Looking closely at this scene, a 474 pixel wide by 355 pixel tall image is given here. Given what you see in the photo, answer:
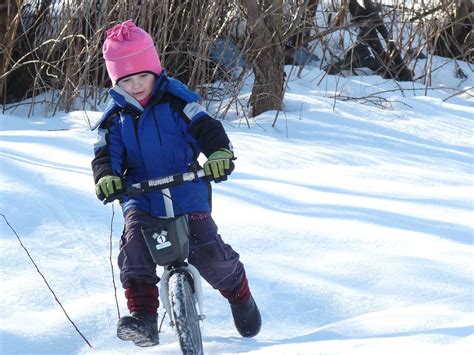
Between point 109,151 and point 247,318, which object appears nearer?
point 109,151

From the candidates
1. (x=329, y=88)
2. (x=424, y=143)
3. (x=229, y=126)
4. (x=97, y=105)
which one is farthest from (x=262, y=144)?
(x=329, y=88)

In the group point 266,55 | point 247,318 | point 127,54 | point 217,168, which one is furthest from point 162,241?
point 266,55

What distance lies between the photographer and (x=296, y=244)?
440 cm

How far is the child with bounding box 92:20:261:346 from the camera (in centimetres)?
325

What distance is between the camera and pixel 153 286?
3.31 m

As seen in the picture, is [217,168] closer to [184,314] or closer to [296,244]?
[184,314]

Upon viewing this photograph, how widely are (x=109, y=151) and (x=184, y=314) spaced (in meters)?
0.63

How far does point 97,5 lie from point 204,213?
4839mm

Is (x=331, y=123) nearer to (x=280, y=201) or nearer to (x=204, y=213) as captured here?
(x=280, y=201)

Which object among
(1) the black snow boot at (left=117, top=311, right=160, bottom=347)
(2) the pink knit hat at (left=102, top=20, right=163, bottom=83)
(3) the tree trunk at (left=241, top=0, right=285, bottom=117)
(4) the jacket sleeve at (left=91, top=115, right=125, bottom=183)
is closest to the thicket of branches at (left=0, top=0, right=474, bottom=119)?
(3) the tree trunk at (left=241, top=0, right=285, bottom=117)

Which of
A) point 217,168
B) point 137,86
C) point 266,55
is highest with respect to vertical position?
point 137,86

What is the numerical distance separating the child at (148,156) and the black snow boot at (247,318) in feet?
0.60

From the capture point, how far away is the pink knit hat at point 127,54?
10.9 feet

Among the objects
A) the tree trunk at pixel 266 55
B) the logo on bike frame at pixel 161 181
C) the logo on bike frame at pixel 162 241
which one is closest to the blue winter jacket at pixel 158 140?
the logo on bike frame at pixel 162 241
